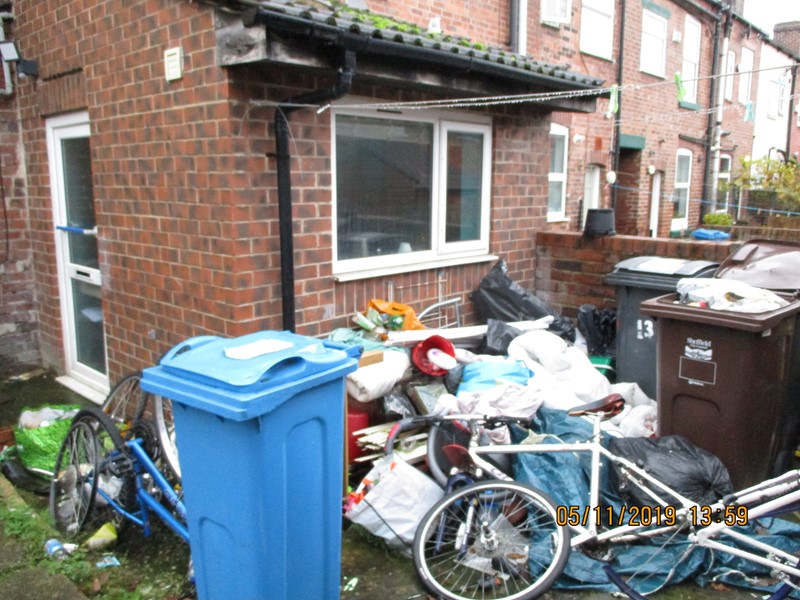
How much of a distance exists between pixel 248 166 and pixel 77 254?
2.59 metres

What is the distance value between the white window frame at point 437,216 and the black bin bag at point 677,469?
2.25 metres

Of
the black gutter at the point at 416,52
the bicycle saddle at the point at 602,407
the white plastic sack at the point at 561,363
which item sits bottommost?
the white plastic sack at the point at 561,363

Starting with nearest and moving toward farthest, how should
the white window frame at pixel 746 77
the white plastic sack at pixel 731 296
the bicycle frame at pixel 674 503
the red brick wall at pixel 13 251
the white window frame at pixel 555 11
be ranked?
the bicycle frame at pixel 674 503, the white plastic sack at pixel 731 296, the red brick wall at pixel 13 251, the white window frame at pixel 555 11, the white window frame at pixel 746 77

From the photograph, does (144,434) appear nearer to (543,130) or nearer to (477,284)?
Answer: (477,284)

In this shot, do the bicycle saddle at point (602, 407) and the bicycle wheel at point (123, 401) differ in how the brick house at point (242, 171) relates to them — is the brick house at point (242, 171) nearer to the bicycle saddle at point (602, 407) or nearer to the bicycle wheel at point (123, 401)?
the bicycle wheel at point (123, 401)

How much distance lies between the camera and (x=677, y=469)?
350 cm

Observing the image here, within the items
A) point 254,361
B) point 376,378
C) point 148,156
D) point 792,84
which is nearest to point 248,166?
point 148,156

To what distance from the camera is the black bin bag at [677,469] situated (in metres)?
3.44

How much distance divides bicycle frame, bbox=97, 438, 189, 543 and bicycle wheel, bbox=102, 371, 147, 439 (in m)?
0.70

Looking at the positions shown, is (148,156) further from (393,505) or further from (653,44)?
(653,44)

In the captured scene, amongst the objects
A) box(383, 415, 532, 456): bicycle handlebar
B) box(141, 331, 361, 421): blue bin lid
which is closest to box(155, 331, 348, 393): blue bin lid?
box(141, 331, 361, 421): blue bin lid

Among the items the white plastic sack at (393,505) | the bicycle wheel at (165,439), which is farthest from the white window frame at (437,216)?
the white plastic sack at (393,505)

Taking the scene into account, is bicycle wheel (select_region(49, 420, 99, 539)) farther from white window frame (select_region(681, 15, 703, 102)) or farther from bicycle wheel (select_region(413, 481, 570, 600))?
white window frame (select_region(681, 15, 703, 102))

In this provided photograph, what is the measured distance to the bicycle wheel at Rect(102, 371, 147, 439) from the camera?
429 cm
